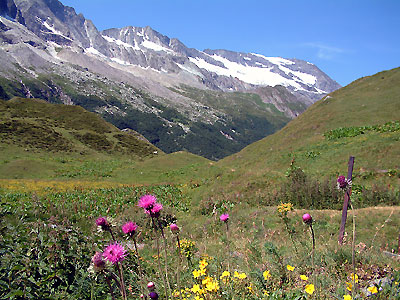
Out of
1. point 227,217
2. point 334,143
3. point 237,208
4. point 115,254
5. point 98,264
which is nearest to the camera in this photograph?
point 98,264

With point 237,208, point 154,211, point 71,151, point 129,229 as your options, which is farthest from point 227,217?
point 71,151

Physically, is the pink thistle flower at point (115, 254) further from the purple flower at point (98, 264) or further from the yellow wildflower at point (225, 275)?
the yellow wildflower at point (225, 275)

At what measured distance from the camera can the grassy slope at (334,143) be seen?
71.5 ft

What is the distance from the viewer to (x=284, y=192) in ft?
56.9

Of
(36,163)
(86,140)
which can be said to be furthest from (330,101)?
(86,140)

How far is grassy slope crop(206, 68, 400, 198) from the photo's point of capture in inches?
858

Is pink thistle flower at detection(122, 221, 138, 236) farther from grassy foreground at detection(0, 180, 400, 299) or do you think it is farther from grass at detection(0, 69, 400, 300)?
grass at detection(0, 69, 400, 300)

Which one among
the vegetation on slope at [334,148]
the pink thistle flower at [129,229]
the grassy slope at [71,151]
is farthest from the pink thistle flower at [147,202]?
the grassy slope at [71,151]

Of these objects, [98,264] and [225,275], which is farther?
[225,275]

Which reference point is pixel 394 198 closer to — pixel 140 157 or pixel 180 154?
pixel 180 154

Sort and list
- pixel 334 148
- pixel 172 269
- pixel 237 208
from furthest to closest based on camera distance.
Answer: pixel 334 148 < pixel 237 208 < pixel 172 269

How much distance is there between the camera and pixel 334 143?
94.4 ft

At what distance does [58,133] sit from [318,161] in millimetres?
64673

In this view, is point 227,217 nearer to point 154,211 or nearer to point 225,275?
point 225,275
